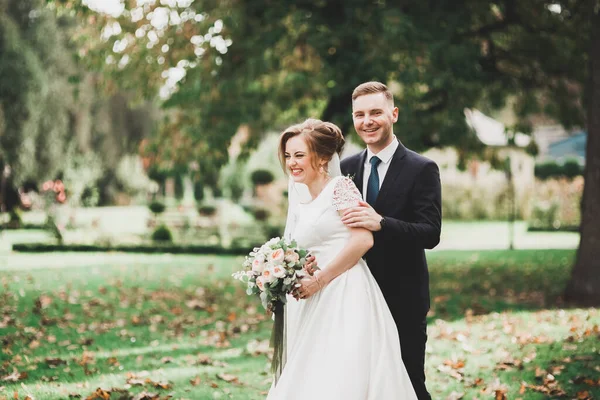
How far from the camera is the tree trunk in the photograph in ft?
34.7

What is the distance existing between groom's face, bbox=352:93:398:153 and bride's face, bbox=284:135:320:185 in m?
0.38

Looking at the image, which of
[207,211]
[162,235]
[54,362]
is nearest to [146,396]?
[54,362]

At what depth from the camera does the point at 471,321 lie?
31.3 feet

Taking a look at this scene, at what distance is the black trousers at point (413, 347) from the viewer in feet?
14.2

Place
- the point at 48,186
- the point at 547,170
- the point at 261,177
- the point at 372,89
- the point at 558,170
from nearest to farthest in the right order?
the point at 372,89, the point at 48,186, the point at 261,177, the point at 558,170, the point at 547,170

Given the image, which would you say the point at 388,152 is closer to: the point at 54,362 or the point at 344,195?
the point at 344,195

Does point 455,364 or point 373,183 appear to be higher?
point 373,183

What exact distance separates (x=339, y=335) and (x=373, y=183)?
102 centimetres

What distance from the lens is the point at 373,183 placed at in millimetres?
4410

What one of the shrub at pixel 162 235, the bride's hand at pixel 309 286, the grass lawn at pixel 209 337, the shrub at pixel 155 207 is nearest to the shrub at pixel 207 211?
the shrub at pixel 155 207

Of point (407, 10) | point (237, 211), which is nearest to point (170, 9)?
point (407, 10)

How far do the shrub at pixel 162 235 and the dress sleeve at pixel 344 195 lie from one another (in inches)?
716

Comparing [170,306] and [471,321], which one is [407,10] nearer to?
[471,321]

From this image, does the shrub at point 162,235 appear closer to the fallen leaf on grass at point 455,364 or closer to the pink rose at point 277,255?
the fallen leaf on grass at point 455,364
